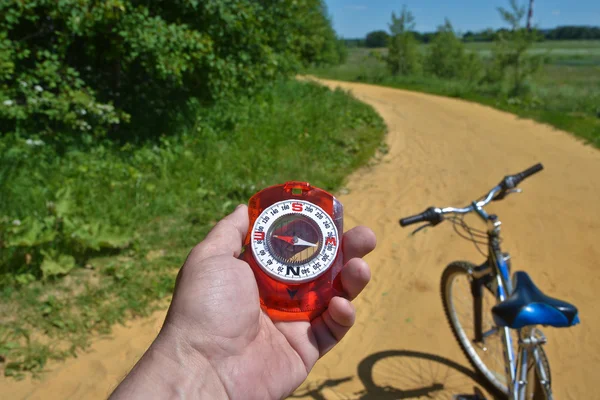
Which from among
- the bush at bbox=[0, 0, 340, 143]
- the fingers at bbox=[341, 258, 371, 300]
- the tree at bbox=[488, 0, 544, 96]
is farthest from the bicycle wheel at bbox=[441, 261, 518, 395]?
the tree at bbox=[488, 0, 544, 96]

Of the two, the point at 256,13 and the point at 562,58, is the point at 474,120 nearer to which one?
the point at 256,13

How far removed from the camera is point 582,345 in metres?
4.06

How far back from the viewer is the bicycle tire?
3485mm

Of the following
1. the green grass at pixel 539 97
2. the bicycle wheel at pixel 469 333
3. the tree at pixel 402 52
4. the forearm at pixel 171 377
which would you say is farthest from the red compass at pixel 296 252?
the tree at pixel 402 52

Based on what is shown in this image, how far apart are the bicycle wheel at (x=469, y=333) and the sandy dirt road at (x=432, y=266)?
206 mm

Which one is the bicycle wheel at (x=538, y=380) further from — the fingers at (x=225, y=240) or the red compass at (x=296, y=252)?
the fingers at (x=225, y=240)

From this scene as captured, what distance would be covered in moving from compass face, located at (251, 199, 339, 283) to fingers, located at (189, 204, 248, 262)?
100 millimetres

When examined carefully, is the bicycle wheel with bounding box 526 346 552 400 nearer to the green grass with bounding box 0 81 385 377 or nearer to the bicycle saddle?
the bicycle saddle

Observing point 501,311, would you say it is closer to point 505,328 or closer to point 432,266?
point 505,328

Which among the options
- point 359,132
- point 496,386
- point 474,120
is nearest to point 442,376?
point 496,386

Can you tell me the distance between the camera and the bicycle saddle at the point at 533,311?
223 centimetres

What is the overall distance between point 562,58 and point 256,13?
139 ft

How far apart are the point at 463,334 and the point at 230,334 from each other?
2.51 meters

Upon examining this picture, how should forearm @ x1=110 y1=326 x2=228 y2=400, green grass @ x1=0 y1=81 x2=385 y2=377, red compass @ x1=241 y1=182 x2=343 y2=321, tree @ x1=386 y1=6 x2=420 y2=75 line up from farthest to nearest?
tree @ x1=386 y1=6 x2=420 y2=75, green grass @ x1=0 y1=81 x2=385 y2=377, red compass @ x1=241 y1=182 x2=343 y2=321, forearm @ x1=110 y1=326 x2=228 y2=400
